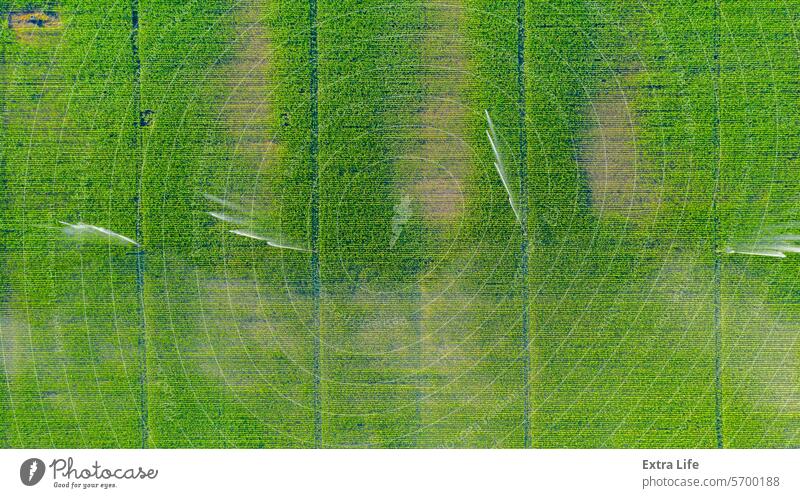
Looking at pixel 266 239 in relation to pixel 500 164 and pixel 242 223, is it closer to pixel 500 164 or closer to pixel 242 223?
pixel 242 223

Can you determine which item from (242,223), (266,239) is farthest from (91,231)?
(266,239)

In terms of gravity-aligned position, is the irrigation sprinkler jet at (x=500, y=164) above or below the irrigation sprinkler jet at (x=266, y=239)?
above

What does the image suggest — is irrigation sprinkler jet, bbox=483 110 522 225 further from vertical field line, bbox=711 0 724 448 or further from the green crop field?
vertical field line, bbox=711 0 724 448

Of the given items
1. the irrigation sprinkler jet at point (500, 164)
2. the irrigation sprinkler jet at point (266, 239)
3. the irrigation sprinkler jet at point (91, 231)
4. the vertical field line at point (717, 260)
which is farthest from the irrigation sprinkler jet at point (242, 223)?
the vertical field line at point (717, 260)

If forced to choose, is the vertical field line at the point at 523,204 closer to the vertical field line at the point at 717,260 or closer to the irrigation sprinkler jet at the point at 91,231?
the vertical field line at the point at 717,260

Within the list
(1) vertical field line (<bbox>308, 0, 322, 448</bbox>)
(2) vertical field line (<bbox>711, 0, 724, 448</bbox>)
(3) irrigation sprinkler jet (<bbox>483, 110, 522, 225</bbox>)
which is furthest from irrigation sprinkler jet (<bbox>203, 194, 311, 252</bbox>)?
(2) vertical field line (<bbox>711, 0, 724, 448</bbox>)

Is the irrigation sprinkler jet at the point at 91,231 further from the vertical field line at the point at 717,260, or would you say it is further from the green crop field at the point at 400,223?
the vertical field line at the point at 717,260
